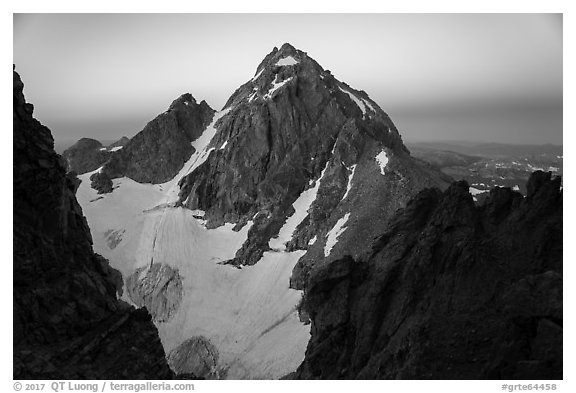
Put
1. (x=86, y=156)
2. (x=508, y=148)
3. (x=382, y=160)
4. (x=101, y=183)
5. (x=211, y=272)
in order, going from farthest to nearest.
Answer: (x=86, y=156)
(x=101, y=183)
(x=211, y=272)
(x=382, y=160)
(x=508, y=148)

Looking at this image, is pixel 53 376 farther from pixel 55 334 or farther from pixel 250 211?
pixel 250 211

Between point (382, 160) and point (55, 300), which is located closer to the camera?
point (55, 300)

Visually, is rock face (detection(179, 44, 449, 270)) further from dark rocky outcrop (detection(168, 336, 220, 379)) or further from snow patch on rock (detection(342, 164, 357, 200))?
dark rocky outcrop (detection(168, 336, 220, 379))

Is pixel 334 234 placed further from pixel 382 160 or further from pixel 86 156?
pixel 86 156

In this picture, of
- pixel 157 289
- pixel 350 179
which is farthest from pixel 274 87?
pixel 157 289

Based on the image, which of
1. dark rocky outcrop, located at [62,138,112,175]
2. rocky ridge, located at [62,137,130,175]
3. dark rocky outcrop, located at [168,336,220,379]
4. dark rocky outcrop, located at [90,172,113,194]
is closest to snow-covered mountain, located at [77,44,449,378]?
dark rocky outcrop, located at [168,336,220,379]

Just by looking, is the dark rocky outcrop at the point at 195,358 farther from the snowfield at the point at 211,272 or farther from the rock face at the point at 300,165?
the rock face at the point at 300,165

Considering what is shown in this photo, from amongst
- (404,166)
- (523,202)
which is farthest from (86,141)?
(523,202)

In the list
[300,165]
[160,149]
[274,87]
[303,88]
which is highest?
[274,87]
